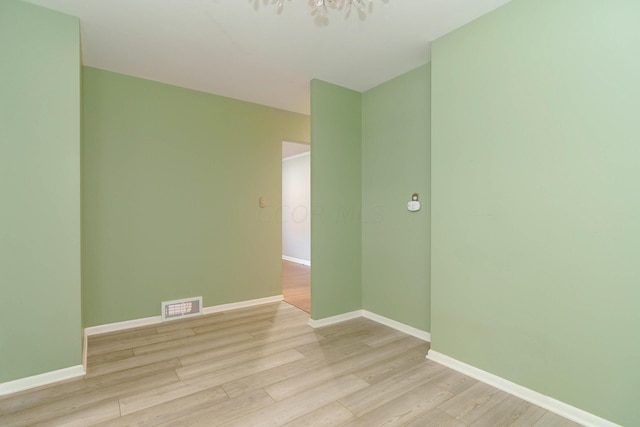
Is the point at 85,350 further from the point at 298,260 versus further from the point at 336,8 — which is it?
the point at 298,260

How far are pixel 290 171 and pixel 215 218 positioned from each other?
4.23 meters

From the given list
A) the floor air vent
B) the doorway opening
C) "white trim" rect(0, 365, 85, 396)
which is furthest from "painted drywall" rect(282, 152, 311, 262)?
"white trim" rect(0, 365, 85, 396)

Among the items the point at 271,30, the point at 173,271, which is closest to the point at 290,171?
the point at 173,271

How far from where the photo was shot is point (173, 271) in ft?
10.8

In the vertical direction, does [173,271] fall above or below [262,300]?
above

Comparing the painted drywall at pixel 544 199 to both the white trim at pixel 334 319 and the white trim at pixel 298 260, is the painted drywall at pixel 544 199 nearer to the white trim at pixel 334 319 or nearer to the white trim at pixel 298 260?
the white trim at pixel 334 319

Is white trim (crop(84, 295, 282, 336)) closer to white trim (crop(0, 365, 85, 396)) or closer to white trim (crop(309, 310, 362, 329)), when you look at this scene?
white trim (crop(0, 365, 85, 396))

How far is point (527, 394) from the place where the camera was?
190 cm

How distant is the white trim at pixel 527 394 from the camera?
167 centimetres

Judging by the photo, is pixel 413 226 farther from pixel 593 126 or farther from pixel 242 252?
pixel 242 252

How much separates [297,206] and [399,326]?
195 inches

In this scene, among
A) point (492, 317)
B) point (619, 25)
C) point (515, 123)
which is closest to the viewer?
point (619, 25)

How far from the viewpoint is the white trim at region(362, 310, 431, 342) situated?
281 centimetres

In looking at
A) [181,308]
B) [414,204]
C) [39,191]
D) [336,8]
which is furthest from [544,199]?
[181,308]
